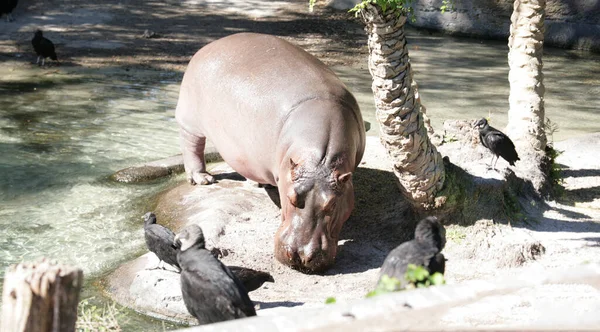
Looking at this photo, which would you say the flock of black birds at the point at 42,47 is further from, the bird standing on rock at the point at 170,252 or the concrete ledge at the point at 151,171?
the bird standing on rock at the point at 170,252

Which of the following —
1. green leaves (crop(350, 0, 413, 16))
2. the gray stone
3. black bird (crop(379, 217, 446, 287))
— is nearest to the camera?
black bird (crop(379, 217, 446, 287))

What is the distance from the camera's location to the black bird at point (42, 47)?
13789 mm

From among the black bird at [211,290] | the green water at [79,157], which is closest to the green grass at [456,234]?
the green water at [79,157]

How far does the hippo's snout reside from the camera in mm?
6332

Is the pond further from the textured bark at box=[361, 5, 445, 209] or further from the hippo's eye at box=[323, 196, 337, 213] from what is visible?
the textured bark at box=[361, 5, 445, 209]

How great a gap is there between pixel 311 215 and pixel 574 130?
5.72m

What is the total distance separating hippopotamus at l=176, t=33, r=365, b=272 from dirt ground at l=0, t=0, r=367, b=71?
615 cm

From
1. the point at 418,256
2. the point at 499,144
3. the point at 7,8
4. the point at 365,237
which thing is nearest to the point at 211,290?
the point at 418,256

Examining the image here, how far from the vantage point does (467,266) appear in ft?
22.0

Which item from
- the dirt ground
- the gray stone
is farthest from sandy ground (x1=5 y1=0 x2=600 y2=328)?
the gray stone

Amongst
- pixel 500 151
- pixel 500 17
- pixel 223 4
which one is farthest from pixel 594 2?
pixel 500 151

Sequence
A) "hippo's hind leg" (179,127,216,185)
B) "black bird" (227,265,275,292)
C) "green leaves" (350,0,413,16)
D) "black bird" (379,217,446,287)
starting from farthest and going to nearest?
"hippo's hind leg" (179,127,216,185)
"green leaves" (350,0,413,16)
"black bird" (227,265,275,292)
"black bird" (379,217,446,287)

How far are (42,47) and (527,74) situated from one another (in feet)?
28.7

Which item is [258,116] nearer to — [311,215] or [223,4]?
[311,215]
